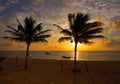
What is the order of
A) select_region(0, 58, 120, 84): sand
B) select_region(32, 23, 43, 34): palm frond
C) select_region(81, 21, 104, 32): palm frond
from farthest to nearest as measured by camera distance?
select_region(32, 23, 43, 34): palm frond
select_region(81, 21, 104, 32): palm frond
select_region(0, 58, 120, 84): sand

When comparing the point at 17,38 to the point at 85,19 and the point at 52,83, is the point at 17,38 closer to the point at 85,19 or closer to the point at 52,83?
the point at 85,19

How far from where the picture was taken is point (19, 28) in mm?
18828

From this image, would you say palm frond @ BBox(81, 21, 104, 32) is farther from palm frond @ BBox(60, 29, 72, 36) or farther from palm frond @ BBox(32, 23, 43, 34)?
palm frond @ BBox(32, 23, 43, 34)

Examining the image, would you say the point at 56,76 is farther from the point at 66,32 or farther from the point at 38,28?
the point at 38,28

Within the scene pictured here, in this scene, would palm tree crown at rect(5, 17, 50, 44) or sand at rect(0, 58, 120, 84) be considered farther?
palm tree crown at rect(5, 17, 50, 44)

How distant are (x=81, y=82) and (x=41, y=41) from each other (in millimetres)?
9244

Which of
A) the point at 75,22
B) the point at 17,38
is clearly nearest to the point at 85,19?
the point at 75,22

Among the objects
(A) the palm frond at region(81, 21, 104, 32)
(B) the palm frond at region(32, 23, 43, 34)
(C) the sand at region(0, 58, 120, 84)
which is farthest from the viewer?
(B) the palm frond at region(32, 23, 43, 34)

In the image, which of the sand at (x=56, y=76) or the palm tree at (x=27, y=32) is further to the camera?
the palm tree at (x=27, y=32)

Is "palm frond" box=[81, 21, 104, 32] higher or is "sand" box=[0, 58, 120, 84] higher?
"palm frond" box=[81, 21, 104, 32]

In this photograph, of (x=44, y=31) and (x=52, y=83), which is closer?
(x=52, y=83)

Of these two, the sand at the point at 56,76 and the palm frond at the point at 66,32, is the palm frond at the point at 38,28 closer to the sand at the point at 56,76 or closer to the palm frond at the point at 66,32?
the palm frond at the point at 66,32

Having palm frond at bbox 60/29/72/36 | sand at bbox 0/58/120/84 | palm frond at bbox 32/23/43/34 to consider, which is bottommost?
sand at bbox 0/58/120/84

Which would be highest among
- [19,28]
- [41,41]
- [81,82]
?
[19,28]
